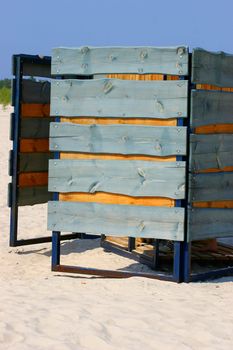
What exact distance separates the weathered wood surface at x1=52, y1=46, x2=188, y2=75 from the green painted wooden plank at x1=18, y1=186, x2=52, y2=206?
204cm

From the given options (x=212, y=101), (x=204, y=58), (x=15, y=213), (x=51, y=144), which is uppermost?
(x=204, y=58)

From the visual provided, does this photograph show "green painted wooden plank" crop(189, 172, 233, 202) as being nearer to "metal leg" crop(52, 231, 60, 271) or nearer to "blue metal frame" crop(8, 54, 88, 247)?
"metal leg" crop(52, 231, 60, 271)

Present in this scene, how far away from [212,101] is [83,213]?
162 centimetres

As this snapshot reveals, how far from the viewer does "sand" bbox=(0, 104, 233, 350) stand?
163 inches

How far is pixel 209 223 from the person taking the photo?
242 inches

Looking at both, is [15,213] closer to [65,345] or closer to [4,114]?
[65,345]

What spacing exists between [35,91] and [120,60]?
2.10 meters

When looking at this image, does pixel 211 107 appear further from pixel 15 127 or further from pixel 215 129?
pixel 15 127

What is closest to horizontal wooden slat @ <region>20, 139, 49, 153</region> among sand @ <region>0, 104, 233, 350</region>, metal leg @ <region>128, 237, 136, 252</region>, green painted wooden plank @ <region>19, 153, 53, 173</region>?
green painted wooden plank @ <region>19, 153, 53, 173</region>

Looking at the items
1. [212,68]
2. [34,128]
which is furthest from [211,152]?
[34,128]

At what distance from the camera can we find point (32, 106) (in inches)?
311

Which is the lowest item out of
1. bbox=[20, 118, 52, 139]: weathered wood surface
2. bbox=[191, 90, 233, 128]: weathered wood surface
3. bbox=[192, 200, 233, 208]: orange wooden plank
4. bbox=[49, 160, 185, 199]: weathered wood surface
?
bbox=[192, 200, 233, 208]: orange wooden plank

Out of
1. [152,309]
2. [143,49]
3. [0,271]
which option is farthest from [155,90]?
[0,271]

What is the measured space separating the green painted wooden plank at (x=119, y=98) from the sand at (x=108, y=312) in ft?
5.12
